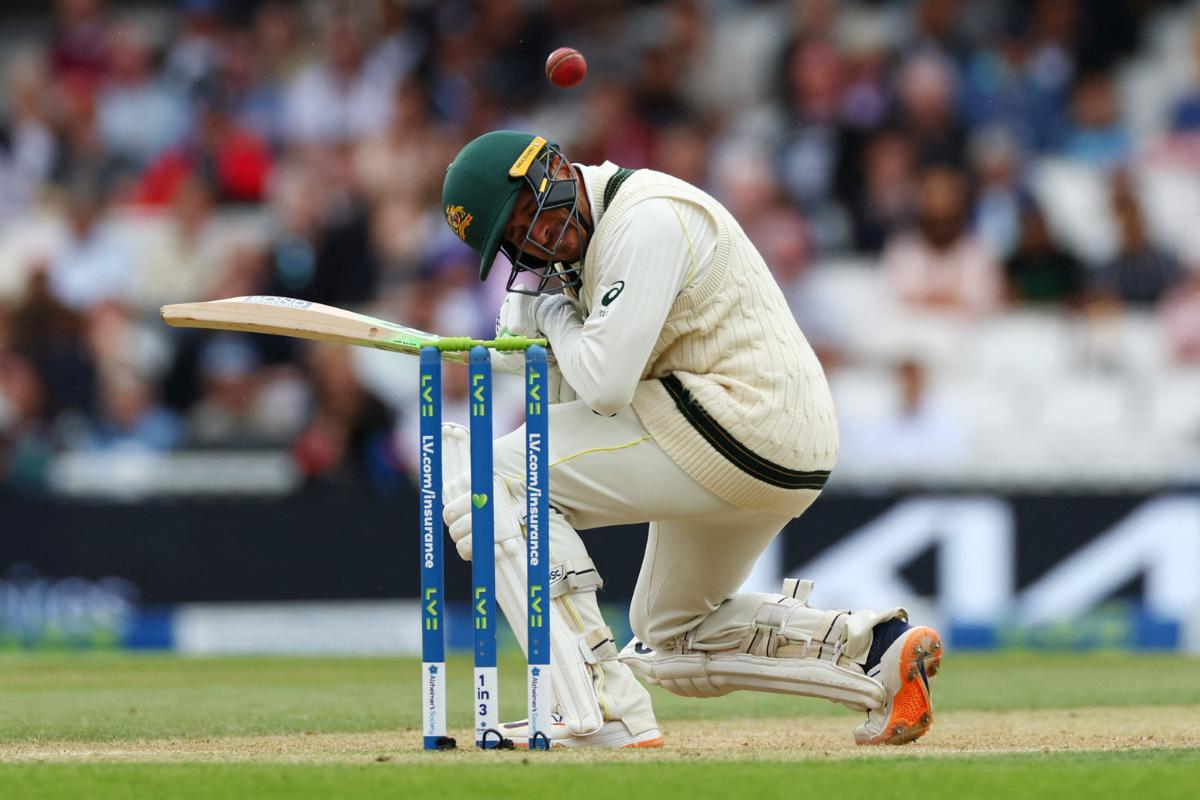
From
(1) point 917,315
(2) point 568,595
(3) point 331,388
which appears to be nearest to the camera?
(2) point 568,595

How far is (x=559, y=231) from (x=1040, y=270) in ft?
22.6

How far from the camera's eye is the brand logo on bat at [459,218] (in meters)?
4.33

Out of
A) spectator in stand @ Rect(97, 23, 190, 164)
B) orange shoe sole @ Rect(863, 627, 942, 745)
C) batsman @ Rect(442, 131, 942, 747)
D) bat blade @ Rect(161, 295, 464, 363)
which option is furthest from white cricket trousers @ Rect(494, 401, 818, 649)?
spectator in stand @ Rect(97, 23, 190, 164)

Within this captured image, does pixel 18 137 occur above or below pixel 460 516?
above

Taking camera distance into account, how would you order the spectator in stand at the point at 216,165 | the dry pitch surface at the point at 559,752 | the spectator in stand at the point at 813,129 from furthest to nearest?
1. the spectator in stand at the point at 216,165
2. the spectator in stand at the point at 813,129
3. the dry pitch surface at the point at 559,752

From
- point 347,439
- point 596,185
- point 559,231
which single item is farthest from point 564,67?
point 347,439

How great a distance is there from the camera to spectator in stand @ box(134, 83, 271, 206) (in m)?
11.6

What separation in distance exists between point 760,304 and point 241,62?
27.6 ft

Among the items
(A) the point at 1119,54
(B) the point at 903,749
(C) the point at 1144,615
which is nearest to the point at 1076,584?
(C) the point at 1144,615

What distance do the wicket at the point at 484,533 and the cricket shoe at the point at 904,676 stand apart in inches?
36.7

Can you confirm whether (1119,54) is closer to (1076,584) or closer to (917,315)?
(917,315)

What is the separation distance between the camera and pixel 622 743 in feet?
14.4

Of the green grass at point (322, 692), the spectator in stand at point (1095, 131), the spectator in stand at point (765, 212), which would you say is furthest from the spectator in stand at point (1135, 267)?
the green grass at point (322, 692)

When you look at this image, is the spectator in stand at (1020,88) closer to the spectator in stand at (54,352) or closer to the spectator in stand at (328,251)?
the spectator in stand at (328,251)
